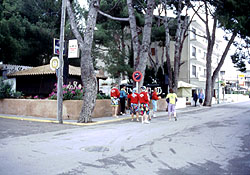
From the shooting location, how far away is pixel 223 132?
10.0 metres

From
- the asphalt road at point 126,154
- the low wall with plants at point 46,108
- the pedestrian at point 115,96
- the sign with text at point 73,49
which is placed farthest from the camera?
the pedestrian at point 115,96

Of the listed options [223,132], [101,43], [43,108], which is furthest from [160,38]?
[223,132]

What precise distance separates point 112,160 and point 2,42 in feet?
59.8

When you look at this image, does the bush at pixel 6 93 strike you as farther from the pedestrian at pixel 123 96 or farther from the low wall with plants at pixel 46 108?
the pedestrian at pixel 123 96

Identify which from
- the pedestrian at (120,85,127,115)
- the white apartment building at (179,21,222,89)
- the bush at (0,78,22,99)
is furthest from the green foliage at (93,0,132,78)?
the bush at (0,78,22,99)

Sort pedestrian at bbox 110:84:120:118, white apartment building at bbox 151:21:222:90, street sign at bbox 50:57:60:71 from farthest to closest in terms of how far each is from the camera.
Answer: white apartment building at bbox 151:21:222:90 → pedestrian at bbox 110:84:120:118 → street sign at bbox 50:57:60:71

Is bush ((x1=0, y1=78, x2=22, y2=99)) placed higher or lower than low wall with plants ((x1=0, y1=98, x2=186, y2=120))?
higher

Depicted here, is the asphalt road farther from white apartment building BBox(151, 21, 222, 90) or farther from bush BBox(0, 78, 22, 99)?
white apartment building BBox(151, 21, 222, 90)

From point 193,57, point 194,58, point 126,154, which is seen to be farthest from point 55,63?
point 193,57

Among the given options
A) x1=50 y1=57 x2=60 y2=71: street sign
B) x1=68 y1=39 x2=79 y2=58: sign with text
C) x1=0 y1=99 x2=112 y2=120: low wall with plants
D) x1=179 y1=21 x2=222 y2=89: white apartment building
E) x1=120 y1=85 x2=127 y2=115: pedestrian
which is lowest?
x1=0 y1=99 x2=112 y2=120: low wall with plants

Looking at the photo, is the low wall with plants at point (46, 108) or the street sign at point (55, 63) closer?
the street sign at point (55, 63)

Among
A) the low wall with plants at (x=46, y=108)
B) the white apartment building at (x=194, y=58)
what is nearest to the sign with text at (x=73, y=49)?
the low wall with plants at (x=46, y=108)

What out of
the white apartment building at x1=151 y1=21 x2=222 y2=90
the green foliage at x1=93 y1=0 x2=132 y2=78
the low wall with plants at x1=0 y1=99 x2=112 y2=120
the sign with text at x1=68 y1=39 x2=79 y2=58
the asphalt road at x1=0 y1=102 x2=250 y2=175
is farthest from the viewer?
the white apartment building at x1=151 y1=21 x2=222 y2=90

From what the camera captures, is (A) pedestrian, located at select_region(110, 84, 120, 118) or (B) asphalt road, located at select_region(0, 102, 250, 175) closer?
(B) asphalt road, located at select_region(0, 102, 250, 175)
